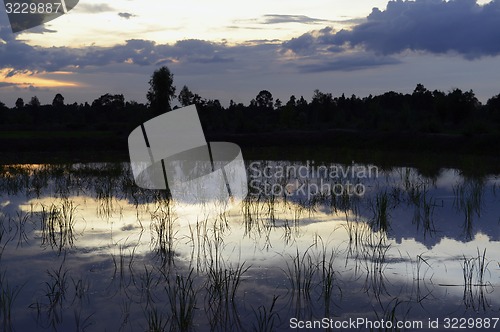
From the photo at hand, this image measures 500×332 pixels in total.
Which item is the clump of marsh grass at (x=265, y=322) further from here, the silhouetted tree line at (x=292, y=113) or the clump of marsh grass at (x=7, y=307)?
the silhouetted tree line at (x=292, y=113)

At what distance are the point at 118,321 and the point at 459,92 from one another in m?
39.5

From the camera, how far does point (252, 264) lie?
23.0ft

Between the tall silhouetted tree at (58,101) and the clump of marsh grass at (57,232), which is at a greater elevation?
the tall silhouetted tree at (58,101)

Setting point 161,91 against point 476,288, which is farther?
point 161,91

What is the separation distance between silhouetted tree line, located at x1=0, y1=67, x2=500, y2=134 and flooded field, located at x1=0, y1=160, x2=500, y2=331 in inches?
744

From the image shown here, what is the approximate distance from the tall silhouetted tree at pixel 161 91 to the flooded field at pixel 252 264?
43279 mm

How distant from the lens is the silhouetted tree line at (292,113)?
3603 cm

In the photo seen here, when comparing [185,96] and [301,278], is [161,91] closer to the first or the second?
[185,96]

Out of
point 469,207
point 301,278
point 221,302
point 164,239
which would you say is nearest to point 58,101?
point 164,239

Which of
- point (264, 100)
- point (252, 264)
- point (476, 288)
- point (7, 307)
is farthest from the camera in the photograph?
point (264, 100)

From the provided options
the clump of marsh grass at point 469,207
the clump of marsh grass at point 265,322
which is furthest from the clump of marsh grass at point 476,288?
the clump of marsh grass at point 469,207

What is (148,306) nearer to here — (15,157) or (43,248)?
(43,248)

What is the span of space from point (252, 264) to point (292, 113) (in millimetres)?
49340

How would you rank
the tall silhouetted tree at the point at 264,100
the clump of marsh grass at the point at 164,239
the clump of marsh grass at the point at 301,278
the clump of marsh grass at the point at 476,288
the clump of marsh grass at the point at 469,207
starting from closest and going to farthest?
the clump of marsh grass at the point at 476,288, the clump of marsh grass at the point at 301,278, the clump of marsh grass at the point at 164,239, the clump of marsh grass at the point at 469,207, the tall silhouetted tree at the point at 264,100
